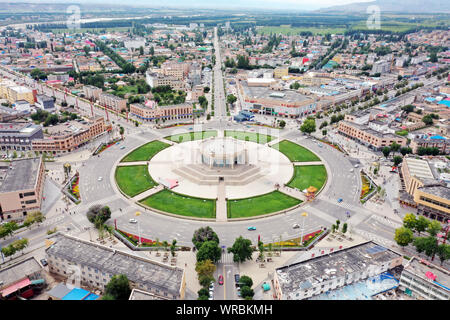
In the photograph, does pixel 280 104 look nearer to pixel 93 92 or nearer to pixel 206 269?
pixel 93 92

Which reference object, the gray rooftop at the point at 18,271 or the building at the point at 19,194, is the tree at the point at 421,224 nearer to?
the gray rooftop at the point at 18,271

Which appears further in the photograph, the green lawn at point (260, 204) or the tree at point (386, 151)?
the tree at point (386, 151)

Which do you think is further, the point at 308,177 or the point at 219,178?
the point at 308,177

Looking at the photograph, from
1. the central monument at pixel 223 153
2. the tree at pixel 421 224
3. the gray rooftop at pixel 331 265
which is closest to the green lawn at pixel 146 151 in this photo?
the central monument at pixel 223 153

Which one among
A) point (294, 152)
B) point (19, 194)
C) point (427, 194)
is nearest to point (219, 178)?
point (294, 152)

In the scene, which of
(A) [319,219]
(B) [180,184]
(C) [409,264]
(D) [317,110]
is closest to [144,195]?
(B) [180,184]

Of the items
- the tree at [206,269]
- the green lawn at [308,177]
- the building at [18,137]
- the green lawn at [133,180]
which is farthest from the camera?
the building at [18,137]
